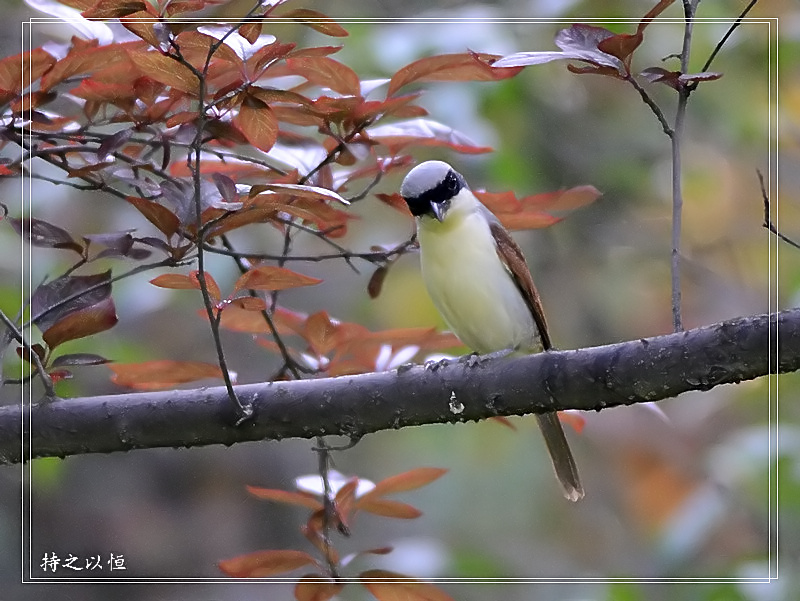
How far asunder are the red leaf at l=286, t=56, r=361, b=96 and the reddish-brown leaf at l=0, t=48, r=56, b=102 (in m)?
0.26

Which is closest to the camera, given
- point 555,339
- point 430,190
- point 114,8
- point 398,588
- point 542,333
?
point 114,8

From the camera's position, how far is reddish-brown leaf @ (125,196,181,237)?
88 centimetres

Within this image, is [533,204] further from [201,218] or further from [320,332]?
[201,218]

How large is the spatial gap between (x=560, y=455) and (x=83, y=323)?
811 millimetres

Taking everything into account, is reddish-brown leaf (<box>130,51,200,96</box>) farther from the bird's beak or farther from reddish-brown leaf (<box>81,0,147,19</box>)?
the bird's beak

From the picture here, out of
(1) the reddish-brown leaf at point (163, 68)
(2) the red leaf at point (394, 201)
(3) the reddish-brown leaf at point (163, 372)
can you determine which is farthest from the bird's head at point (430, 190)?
(1) the reddish-brown leaf at point (163, 68)

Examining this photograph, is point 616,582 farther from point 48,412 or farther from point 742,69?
point 742,69

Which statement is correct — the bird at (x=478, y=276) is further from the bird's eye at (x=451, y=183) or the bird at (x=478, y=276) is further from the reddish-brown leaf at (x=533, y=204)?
the reddish-brown leaf at (x=533, y=204)

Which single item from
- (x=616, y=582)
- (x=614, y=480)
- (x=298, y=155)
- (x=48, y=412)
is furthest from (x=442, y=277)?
(x=614, y=480)

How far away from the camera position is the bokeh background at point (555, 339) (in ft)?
4.91

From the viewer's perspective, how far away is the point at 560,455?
1.47m

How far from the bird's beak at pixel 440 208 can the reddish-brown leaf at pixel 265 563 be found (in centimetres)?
53

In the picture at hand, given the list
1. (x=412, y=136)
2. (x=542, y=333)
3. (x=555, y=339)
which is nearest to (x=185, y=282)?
(x=412, y=136)

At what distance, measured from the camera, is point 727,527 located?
1780mm
